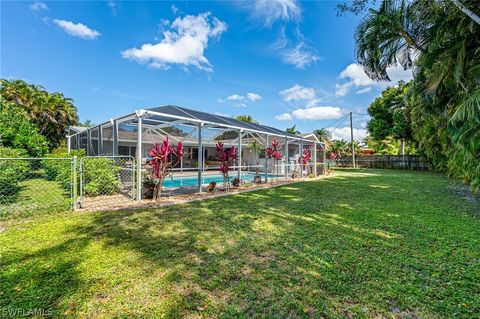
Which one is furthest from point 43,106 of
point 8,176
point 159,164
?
point 159,164

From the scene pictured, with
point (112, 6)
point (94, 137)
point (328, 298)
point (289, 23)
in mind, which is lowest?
point (328, 298)

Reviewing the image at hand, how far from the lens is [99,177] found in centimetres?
782

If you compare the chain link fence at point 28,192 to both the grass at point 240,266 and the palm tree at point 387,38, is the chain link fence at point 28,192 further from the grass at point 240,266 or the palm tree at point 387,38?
the palm tree at point 387,38

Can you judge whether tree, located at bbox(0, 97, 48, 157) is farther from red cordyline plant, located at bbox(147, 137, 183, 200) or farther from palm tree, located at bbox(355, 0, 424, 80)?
palm tree, located at bbox(355, 0, 424, 80)

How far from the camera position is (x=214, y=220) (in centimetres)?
521

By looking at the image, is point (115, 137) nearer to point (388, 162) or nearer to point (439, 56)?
point (439, 56)

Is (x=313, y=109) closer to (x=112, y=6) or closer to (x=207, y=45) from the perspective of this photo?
(x=207, y=45)

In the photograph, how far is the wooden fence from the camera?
24.1 meters

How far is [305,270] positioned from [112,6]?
479 inches

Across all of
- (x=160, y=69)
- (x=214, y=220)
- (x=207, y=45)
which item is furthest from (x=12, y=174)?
(x=160, y=69)

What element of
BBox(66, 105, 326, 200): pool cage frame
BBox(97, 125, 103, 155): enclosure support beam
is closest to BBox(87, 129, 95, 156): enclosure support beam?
BBox(66, 105, 326, 200): pool cage frame

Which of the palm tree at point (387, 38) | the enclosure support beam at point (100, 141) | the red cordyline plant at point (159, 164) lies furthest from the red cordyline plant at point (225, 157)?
the palm tree at point (387, 38)

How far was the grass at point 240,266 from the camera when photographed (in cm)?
232

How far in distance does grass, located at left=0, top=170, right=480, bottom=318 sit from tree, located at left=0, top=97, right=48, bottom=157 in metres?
8.28
